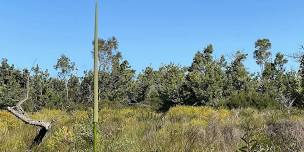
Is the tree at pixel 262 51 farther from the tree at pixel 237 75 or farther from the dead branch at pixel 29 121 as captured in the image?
the dead branch at pixel 29 121

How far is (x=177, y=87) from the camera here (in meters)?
47.2

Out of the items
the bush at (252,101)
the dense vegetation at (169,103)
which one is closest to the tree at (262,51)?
the dense vegetation at (169,103)

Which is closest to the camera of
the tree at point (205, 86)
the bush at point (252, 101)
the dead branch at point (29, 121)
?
the dead branch at point (29, 121)

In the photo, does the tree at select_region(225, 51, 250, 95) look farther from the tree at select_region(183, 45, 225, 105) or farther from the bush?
the bush

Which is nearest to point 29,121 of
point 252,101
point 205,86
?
point 252,101

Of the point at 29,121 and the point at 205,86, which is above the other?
the point at 205,86

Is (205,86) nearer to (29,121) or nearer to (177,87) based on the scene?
(177,87)

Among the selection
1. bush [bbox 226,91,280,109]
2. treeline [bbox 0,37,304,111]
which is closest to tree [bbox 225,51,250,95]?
treeline [bbox 0,37,304,111]

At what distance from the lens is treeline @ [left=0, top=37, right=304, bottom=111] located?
3748 cm

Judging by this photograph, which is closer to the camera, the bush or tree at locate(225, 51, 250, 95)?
the bush

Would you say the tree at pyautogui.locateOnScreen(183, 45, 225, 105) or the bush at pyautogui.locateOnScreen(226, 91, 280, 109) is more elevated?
the tree at pyautogui.locateOnScreen(183, 45, 225, 105)

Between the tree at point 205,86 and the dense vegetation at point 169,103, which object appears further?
the tree at point 205,86

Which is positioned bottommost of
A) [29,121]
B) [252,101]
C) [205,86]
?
[29,121]

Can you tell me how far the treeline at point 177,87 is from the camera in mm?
37478
